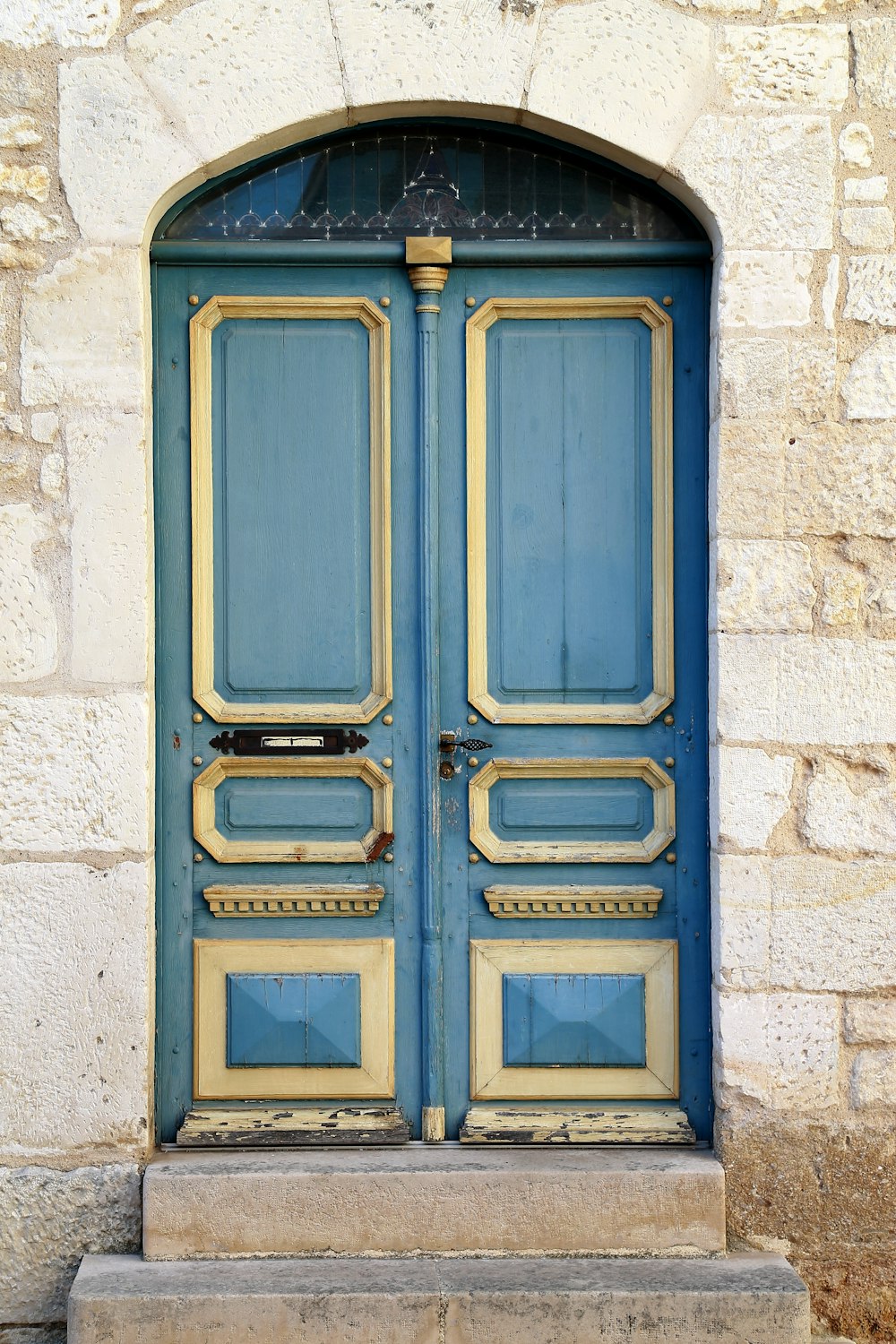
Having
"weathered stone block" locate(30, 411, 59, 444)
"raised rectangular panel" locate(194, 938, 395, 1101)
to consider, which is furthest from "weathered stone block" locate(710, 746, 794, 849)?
"weathered stone block" locate(30, 411, 59, 444)

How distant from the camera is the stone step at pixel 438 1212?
2.91 m

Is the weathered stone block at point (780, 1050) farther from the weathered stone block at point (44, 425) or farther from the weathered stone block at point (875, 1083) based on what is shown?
the weathered stone block at point (44, 425)

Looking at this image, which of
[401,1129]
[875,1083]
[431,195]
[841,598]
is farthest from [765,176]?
[401,1129]

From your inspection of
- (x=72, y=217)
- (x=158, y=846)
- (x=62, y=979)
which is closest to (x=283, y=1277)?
(x=62, y=979)

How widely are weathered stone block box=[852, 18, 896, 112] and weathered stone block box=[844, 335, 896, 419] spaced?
603 mm

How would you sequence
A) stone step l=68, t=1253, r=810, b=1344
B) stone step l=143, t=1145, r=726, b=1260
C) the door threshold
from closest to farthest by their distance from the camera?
stone step l=68, t=1253, r=810, b=1344
stone step l=143, t=1145, r=726, b=1260
the door threshold

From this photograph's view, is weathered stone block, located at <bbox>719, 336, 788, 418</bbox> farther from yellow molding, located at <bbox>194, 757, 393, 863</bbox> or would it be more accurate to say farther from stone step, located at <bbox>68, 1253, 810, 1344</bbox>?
stone step, located at <bbox>68, 1253, 810, 1344</bbox>

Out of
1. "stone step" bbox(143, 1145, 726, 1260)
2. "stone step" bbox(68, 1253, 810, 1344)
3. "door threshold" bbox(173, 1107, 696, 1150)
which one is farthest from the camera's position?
"door threshold" bbox(173, 1107, 696, 1150)

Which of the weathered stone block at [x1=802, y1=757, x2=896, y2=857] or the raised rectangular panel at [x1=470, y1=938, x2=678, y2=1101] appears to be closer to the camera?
the weathered stone block at [x1=802, y1=757, x2=896, y2=857]

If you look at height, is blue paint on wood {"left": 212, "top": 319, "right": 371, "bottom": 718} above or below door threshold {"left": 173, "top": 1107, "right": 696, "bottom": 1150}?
above

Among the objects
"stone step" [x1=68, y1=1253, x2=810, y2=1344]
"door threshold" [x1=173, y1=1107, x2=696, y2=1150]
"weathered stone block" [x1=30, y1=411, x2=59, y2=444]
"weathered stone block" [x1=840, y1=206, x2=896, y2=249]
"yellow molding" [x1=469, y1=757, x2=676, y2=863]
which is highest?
"weathered stone block" [x1=840, y1=206, x2=896, y2=249]

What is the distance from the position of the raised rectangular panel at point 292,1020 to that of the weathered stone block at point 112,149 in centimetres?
191

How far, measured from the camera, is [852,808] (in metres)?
2.95

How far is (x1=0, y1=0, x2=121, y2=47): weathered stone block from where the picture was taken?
291 cm
